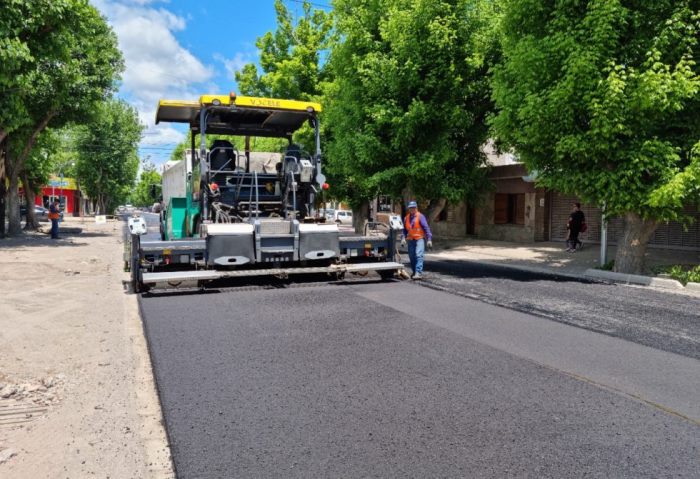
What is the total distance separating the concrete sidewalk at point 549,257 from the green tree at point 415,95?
2.30 meters

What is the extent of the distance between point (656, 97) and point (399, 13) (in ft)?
33.2

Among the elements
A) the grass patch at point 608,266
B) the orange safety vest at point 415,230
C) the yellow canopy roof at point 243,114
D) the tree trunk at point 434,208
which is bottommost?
the grass patch at point 608,266

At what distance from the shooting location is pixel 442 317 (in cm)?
795

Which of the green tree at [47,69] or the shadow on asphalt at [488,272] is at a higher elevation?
the green tree at [47,69]

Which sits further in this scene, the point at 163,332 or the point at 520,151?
the point at 520,151

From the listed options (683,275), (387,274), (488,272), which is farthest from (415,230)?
(683,275)

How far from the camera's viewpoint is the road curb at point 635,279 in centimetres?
1187

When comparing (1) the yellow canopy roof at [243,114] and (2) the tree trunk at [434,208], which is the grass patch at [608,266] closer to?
(1) the yellow canopy roof at [243,114]

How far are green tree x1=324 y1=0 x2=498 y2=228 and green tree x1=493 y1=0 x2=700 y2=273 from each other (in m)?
5.67

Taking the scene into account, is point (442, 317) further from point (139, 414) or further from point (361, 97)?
point (361, 97)

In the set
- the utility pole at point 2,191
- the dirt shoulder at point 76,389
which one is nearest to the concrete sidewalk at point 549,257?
the dirt shoulder at point 76,389

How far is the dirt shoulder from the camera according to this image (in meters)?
3.63

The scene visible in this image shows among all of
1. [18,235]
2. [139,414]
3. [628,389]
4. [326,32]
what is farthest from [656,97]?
[18,235]

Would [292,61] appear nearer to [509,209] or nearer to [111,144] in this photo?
[509,209]
